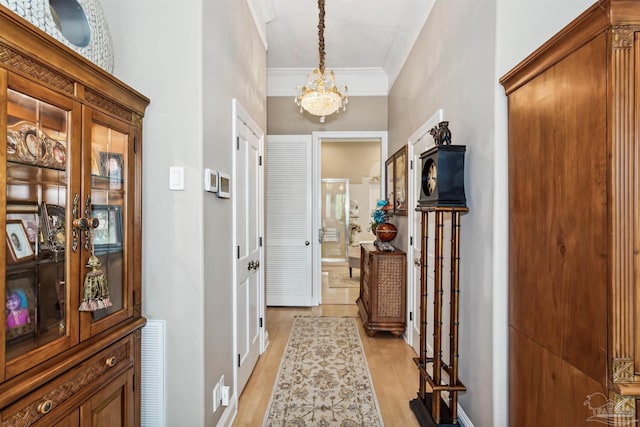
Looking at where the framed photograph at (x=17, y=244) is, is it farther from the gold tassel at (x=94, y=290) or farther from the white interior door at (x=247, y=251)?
the white interior door at (x=247, y=251)

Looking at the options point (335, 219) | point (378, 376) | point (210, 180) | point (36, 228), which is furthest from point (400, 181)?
point (335, 219)

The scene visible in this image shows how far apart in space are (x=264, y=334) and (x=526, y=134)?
2.83 meters

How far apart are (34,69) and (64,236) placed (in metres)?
0.58

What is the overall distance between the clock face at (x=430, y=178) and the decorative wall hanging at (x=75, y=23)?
72.2 inches

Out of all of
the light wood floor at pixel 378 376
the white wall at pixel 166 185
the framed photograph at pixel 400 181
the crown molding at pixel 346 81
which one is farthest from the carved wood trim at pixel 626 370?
the crown molding at pixel 346 81

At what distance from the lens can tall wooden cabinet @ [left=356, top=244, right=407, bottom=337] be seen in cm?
364

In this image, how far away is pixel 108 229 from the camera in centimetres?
152

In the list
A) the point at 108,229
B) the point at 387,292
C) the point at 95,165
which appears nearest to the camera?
the point at 95,165

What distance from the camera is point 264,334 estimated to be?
3357 mm

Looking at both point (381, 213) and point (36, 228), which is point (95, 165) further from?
point (381, 213)

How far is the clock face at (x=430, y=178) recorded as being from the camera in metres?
2.09

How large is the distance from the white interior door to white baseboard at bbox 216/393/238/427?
118 millimetres

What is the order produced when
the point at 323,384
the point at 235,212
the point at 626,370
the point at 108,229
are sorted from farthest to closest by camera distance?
the point at 323,384 < the point at 235,212 < the point at 108,229 < the point at 626,370

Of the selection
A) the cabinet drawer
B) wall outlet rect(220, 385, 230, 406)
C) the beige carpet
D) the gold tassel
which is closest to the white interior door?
wall outlet rect(220, 385, 230, 406)
